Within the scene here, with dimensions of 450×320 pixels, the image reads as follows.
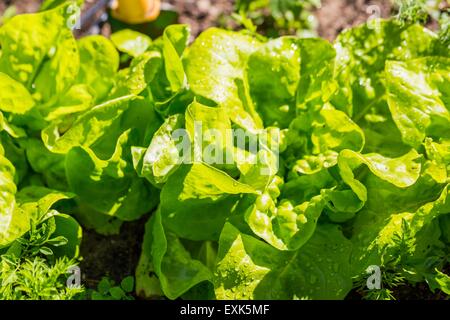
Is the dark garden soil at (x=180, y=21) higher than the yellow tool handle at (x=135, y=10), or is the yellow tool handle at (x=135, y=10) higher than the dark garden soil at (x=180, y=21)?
the yellow tool handle at (x=135, y=10)

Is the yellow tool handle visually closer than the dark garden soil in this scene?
No

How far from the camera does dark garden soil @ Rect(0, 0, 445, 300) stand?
2275mm

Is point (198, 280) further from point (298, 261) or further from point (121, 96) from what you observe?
point (121, 96)

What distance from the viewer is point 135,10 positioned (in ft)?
8.52

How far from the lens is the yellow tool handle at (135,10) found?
259 centimetres

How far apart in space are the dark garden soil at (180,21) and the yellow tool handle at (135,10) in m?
0.12

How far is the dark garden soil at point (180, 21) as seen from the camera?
7.47 feet

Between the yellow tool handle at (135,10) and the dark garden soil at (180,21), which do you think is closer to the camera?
the dark garden soil at (180,21)

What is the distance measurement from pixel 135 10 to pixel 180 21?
0.92 ft

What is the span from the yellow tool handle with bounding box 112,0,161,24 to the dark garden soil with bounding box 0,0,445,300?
123 mm

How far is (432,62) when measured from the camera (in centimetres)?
212

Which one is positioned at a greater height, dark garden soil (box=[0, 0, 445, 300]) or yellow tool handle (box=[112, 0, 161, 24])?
yellow tool handle (box=[112, 0, 161, 24])

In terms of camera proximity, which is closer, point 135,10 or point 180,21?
point 135,10

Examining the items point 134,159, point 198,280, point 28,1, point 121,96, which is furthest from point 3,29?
point 198,280
